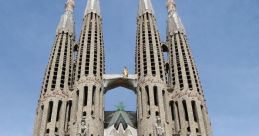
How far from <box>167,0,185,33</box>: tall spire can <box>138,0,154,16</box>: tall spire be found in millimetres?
2221

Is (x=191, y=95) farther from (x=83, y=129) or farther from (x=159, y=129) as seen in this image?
(x=83, y=129)

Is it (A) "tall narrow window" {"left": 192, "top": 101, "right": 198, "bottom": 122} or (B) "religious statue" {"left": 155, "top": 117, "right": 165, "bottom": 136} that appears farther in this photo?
(A) "tall narrow window" {"left": 192, "top": 101, "right": 198, "bottom": 122}

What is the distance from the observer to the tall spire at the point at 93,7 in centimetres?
4928

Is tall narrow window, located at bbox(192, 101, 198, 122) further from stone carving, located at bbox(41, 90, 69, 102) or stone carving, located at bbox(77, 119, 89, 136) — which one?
stone carving, located at bbox(41, 90, 69, 102)

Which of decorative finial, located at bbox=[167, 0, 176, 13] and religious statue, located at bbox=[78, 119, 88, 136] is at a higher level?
decorative finial, located at bbox=[167, 0, 176, 13]

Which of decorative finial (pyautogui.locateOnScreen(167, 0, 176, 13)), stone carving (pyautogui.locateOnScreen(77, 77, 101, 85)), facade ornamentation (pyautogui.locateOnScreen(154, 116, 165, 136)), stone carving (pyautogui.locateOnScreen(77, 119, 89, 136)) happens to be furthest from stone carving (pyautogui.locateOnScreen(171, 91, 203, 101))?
decorative finial (pyautogui.locateOnScreen(167, 0, 176, 13))

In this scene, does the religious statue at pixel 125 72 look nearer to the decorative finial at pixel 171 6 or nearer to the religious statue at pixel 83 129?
the religious statue at pixel 83 129

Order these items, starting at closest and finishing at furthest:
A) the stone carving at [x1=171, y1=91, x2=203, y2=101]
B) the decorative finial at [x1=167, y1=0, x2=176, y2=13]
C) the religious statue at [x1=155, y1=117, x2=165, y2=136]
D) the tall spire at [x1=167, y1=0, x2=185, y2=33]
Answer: the religious statue at [x1=155, y1=117, x2=165, y2=136] → the stone carving at [x1=171, y1=91, x2=203, y2=101] → the tall spire at [x1=167, y1=0, x2=185, y2=33] → the decorative finial at [x1=167, y1=0, x2=176, y2=13]

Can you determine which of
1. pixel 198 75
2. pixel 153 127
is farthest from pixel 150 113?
pixel 198 75

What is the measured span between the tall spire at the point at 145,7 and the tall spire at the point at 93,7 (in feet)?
14.3

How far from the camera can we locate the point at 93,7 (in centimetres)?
4975

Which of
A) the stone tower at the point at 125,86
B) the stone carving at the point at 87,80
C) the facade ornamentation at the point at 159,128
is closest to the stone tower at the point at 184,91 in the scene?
the stone tower at the point at 125,86

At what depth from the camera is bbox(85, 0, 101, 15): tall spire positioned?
1940 inches

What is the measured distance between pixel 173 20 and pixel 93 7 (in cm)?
838
